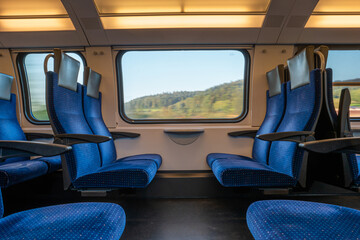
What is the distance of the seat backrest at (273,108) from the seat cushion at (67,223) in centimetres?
167

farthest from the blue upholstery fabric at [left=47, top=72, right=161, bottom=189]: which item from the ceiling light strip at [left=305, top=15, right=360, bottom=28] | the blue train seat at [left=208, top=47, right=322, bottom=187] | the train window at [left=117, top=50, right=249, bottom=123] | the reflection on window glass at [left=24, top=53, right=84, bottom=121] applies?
the ceiling light strip at [left=305, top=15, right=360, bottom=28]

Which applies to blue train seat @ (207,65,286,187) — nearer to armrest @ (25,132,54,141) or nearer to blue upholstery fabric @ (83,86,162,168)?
blue upholstery fabric @ (83,86,162,168)

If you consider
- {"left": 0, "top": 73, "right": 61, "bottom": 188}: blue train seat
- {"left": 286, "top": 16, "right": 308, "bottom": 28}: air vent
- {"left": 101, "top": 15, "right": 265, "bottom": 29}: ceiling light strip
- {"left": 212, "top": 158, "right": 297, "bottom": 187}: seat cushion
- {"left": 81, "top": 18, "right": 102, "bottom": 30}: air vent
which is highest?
{"left": 101, "top": 15, "right": 265, "bottom": 29}: ceiling light strip

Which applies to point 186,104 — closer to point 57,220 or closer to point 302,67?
point 302,67

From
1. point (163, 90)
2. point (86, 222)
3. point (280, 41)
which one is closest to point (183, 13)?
point (163, 90)

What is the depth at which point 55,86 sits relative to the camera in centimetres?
146

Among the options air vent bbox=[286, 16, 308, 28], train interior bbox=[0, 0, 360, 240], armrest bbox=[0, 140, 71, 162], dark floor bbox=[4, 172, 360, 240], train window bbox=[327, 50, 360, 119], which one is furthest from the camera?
train window bbox=[327, 50, 360, 119]

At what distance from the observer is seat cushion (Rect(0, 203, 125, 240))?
60cm

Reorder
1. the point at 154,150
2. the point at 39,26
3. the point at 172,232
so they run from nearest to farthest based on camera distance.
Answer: the point at 172,232 < the point at 39,26 < the point at 154,150

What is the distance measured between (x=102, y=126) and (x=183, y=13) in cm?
163

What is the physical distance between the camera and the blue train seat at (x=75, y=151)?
137 centimetres

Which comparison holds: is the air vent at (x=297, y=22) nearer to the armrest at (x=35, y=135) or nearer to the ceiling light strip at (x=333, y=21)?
the ceiling light strip at (x=333, y=21)

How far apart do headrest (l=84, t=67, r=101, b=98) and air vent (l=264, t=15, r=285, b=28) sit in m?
2.10

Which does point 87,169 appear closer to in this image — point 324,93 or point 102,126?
point 102,126
